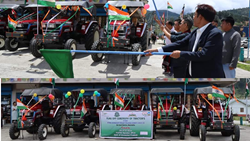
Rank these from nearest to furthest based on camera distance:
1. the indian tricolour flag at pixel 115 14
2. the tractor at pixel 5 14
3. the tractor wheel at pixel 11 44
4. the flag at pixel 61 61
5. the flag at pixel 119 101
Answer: the flag at pixel 61 61
the indian tricolour flag at pixel 115 14
the flag at pixel 119 101
the tractor wheel at pixel 11 44
the tractor at pixel 5 14

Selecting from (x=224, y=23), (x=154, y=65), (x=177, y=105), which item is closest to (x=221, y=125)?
(x=177, y=105)

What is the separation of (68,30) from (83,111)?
331 centimetres

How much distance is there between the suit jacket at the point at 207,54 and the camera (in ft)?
10.5

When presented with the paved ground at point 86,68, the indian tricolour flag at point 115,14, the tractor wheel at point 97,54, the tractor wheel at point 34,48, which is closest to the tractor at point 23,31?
the paved ground at point 86,68

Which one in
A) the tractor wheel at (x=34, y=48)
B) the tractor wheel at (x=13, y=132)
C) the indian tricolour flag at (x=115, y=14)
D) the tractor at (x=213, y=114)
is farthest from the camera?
the tractor wheel at (x=34, y=48)

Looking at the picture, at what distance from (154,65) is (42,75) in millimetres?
3658

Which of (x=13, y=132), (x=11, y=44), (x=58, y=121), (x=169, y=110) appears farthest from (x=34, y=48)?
(x=169, y=110)

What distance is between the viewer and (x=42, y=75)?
8.68 metres

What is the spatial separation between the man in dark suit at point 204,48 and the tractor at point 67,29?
7315mm

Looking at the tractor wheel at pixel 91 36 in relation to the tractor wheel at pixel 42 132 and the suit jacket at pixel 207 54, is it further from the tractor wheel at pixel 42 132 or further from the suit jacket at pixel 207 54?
the suit jacket at pixel 207 54

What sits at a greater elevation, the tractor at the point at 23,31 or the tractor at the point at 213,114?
the tractor at the point at 23,31

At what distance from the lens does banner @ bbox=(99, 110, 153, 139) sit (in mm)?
8758

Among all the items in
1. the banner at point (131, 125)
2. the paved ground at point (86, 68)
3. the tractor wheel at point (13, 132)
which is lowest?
the tractor wheel at point (13, 132)

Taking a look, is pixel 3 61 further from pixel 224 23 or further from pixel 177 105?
pixel 224 23
